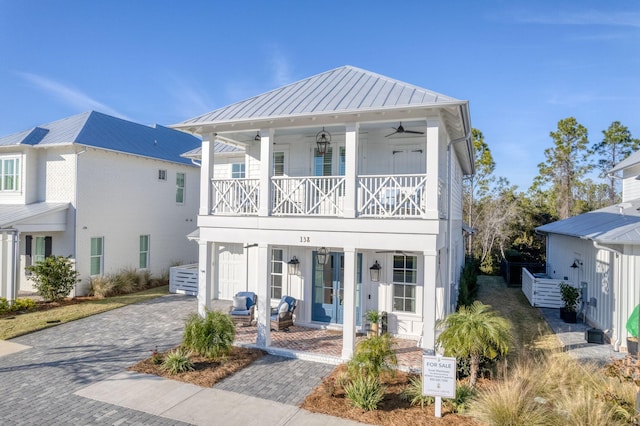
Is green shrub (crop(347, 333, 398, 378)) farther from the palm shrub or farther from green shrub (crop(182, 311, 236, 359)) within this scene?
green shrub (crop(182, 311, 236, 359))

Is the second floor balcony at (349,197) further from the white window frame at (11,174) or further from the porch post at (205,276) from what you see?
the white window frame at (11,174)

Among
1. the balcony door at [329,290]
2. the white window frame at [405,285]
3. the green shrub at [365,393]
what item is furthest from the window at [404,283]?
the green shrub at [365,393]

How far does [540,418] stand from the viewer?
5.64 meters

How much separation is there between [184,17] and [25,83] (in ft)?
39.6

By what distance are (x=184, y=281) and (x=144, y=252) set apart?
3940 millimetres

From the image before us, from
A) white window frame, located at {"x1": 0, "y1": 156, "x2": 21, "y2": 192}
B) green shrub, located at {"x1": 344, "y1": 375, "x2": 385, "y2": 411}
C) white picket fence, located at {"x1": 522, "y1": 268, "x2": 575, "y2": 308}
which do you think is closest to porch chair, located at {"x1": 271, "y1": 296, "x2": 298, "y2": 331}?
green shrub, located at {"x1": 344, "y1": 375, "x2": 385, "y2": 411}

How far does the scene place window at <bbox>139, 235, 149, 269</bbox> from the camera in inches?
755

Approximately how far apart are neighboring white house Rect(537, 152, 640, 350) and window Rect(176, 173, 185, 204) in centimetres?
1892

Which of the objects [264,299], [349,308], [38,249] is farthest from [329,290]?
[38,249]

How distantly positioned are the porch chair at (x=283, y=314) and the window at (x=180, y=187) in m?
12.6

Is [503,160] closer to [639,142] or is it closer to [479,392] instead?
[639,142]

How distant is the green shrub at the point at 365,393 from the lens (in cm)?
655

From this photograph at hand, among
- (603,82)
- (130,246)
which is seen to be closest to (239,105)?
(130,246)

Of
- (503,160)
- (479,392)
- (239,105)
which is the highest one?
(503,160)
